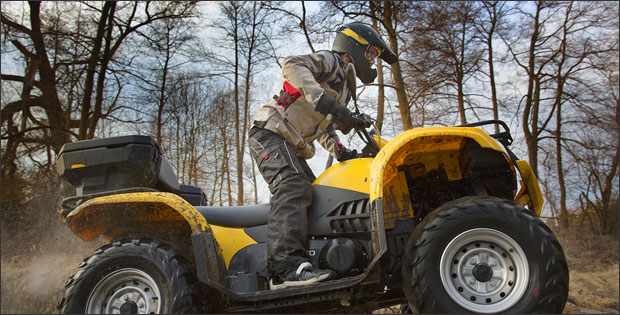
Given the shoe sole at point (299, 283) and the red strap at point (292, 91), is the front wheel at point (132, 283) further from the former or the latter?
the red strap at point (292, 91)


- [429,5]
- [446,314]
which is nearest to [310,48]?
[429,5]

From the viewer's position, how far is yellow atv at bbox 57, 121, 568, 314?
92.4 inches

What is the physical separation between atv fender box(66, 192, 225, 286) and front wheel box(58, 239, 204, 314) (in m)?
0.17

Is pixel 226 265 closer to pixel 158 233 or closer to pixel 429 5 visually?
pixel 158 233

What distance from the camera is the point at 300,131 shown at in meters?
3.38

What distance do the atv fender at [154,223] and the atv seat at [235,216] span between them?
213mm

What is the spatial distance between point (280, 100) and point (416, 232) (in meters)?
1.59

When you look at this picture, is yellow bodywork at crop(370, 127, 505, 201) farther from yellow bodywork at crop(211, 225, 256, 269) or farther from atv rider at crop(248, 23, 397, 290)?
yellow bodywork at crop(211, 225, 256, 269)

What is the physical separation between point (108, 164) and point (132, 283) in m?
0.87

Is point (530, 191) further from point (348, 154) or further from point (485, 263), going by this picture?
point (348, 154)

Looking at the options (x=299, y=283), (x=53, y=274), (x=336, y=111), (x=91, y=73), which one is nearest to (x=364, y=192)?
(x=336, y=111)

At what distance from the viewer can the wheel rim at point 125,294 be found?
8.52ft

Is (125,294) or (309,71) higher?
(309,71)

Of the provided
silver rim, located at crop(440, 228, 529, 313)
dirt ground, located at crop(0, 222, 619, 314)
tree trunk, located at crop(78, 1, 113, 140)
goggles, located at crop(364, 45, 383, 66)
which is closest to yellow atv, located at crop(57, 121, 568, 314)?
silver rim, located at crop(440, 228, 529, 313)
